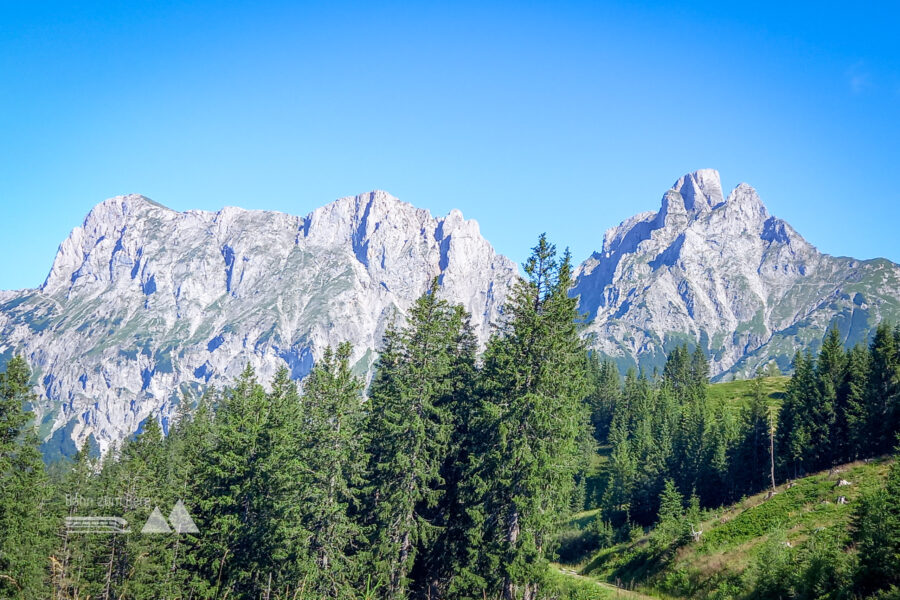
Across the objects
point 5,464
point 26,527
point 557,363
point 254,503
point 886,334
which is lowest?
point 26,527

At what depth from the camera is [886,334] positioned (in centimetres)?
7050

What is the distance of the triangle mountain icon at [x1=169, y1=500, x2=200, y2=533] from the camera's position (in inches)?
1628

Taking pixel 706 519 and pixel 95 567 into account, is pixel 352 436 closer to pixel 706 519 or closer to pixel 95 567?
pixel 95 567

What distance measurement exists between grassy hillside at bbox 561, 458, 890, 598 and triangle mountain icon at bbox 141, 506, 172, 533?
31.9 metres

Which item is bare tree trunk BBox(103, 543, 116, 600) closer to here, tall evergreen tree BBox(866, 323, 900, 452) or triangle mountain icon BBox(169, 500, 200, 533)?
triangle mountain icon BBox(169, 500, 200, 533)

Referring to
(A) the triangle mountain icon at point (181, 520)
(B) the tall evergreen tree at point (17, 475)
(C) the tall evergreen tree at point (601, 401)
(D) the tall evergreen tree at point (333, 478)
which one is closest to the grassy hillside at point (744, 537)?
(D) the tall evergreen tree at point (333, 478)

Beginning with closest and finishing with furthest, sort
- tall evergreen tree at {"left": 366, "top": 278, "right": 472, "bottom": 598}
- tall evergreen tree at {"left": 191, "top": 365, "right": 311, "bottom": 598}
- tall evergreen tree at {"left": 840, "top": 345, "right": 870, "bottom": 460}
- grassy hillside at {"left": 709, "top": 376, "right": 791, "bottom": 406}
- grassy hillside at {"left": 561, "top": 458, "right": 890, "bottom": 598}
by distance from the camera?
grassy hillside at {"left": 561, "top": 458, "right": 890, "bottom": 598}, tall evergreen tree at {"left": 366, "top": 278, "right": 472, "bottom": 598}, tall evergreen tree at {"left": 191, "top": 365, "right": 311, "bottom": 598}, tall evergreen tree at {"left": 840, "top": 345, "right": 870, "bottom": 460}, grassy hillside at {"left": 709, "top": 376, "right": 791, "bottom": 406}

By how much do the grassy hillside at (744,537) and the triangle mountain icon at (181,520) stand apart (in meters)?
29.6

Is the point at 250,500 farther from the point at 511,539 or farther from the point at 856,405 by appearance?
the point at 856,405

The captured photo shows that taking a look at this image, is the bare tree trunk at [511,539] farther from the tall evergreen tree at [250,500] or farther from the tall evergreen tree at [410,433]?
the tall evergreen tree at [250,500]

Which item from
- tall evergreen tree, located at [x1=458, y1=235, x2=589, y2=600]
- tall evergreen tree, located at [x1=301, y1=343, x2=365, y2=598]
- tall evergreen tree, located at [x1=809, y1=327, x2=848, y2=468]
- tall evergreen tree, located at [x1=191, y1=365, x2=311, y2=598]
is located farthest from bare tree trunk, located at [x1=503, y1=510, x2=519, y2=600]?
tall evergreen tree, located at [x1=809, y1=327, x2=848, y2=468]

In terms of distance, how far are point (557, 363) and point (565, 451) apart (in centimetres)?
491

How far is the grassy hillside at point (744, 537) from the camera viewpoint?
30.7m

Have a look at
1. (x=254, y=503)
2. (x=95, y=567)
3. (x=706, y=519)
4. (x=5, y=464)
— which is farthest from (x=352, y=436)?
(x=706, y=519)
